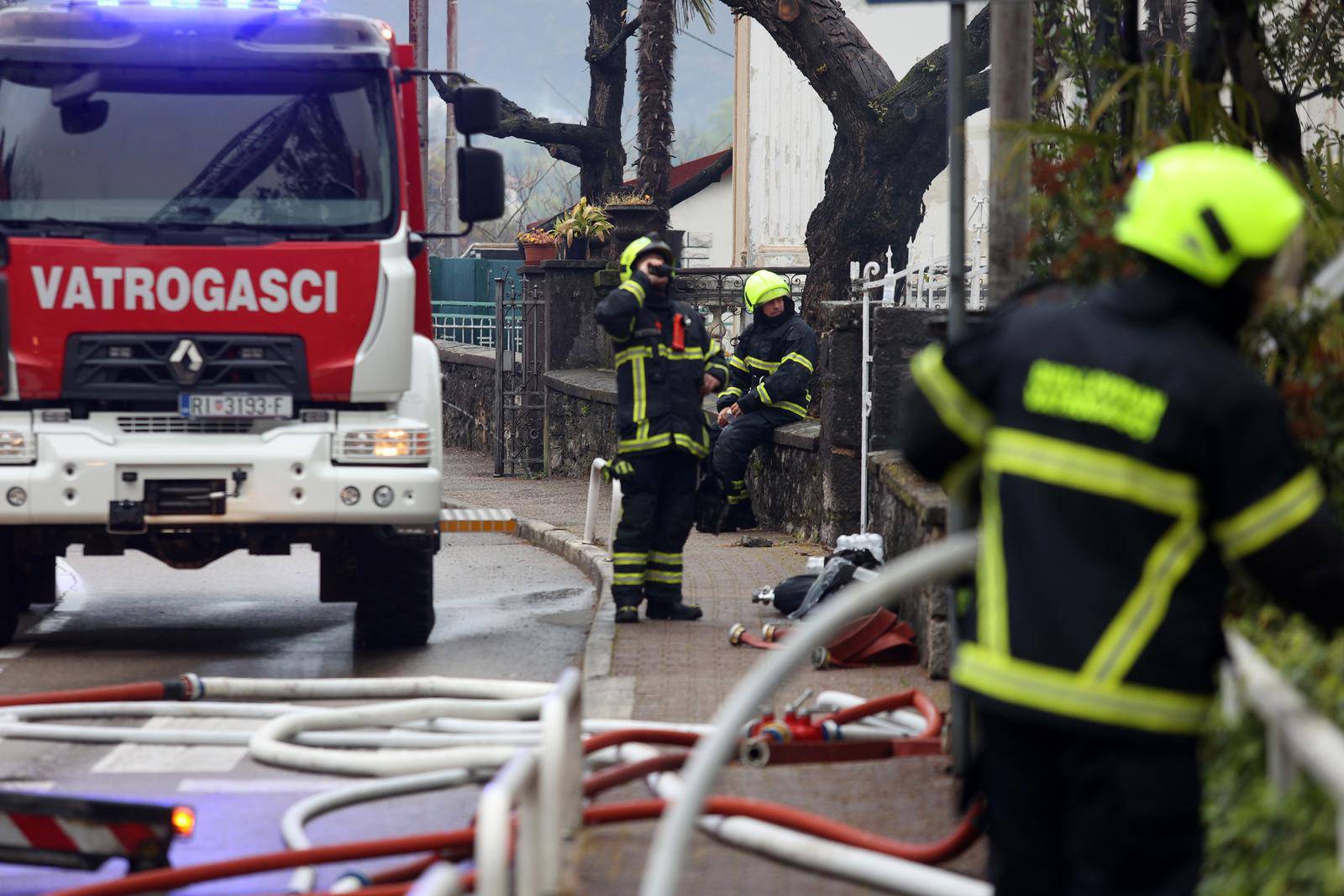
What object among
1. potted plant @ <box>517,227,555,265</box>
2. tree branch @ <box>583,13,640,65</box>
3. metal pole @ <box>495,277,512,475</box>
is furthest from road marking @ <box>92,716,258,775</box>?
tree branch @ <box>583,13,640,65</box>

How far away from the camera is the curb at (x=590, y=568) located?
339 inches

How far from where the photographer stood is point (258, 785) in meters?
6.48

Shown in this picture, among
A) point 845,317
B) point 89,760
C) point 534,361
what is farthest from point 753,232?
point 89,760

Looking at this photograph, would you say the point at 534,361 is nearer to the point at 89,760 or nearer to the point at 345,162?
the point at 345,162

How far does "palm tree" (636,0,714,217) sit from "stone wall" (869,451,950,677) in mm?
13468

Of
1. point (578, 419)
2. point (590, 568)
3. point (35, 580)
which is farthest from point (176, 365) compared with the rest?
point (578, 419)

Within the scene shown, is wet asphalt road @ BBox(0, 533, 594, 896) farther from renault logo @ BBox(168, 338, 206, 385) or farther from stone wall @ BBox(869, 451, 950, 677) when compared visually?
stone wall @ BBox(869, 451, 950, 677)

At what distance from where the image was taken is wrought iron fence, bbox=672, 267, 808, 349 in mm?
19391

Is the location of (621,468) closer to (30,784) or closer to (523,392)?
(30,784)

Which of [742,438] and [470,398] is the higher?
[470,398]

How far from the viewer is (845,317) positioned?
40.1ft

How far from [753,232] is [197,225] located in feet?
72.9

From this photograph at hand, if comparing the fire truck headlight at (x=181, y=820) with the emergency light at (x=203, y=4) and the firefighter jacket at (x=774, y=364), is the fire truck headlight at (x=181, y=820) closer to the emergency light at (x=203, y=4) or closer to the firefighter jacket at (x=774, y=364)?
the emergency light at (x=203, y=4)

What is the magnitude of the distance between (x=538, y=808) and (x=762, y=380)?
9.57 metres
